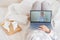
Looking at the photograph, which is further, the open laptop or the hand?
the open laptop

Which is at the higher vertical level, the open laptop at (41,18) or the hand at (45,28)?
the open laptop at (41,18)

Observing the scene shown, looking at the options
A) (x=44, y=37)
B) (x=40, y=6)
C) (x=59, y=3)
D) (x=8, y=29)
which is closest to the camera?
(x=44, y=37)

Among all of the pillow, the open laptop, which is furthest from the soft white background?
the open laptop

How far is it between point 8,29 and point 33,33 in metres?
0.31

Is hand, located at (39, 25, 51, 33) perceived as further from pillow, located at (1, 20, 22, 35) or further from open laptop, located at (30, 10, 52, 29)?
pillow, located at (1, 20, 22, 35)

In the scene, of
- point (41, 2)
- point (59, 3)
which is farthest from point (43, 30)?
point (59, 3)

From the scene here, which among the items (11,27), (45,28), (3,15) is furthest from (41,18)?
(3,15)

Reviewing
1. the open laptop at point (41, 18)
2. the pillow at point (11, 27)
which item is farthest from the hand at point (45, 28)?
the pillow at point (11, 27)

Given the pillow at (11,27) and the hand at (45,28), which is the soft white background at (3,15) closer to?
the pillow at (11,27)

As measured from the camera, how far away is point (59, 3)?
1902mm

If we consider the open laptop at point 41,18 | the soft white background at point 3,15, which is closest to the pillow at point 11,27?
the soft white background at point 3,15

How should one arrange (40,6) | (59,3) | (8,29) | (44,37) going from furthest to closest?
1. (59,3)
2. (40,6)
3. (8,29)
4. (44,37)

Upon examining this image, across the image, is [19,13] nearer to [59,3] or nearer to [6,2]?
[6,2]

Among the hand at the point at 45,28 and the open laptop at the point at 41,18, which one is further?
the open laptop at the point at 41,18
